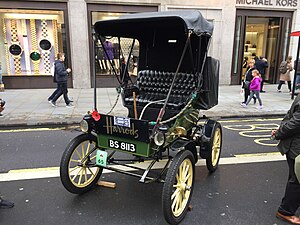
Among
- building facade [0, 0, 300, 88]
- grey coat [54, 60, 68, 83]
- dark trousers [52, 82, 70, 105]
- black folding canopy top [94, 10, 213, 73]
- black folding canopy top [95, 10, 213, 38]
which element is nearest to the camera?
black folding canopy top [95, 10, 213, 38]

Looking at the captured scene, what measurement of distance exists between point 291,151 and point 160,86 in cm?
271

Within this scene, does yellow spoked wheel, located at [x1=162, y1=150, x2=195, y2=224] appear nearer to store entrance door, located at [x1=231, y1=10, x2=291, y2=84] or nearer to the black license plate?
the black license plate

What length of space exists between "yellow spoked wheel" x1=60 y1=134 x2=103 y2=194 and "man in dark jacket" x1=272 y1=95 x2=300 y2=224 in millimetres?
2255

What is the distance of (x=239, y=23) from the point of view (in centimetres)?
1410

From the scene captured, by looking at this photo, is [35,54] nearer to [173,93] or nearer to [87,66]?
[87,66]

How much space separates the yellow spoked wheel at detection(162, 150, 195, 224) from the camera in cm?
275

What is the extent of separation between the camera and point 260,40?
16.0 meters

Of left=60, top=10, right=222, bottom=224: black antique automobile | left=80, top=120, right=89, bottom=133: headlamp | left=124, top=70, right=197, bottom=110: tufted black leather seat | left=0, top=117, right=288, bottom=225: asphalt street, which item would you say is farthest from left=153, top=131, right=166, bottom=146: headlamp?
left=124, top=70, right=197, bottom=110: tufted black leather seat

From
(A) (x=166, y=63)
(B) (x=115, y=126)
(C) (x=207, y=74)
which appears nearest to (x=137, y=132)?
(B) (x=115, y=126)

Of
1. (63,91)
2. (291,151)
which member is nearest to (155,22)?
(291,151)

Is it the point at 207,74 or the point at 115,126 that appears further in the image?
the point at 207,74

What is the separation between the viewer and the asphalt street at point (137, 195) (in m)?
3.07

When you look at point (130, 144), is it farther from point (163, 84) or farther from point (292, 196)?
point (163, 84)

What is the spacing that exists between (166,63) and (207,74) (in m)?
1.17
